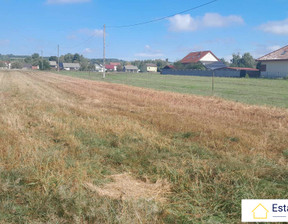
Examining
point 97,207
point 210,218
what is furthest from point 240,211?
point 97,207

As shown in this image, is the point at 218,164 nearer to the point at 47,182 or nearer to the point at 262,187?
the point at 262,187

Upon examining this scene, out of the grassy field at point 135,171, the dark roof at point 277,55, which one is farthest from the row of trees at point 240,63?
the grassy field at point 135,171

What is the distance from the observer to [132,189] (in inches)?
190

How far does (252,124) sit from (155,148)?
16.4 ft

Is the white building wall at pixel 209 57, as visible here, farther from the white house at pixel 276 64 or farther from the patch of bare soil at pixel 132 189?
the patch of bare soil at pixel 132 189

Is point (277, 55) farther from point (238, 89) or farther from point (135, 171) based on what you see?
point (135, 171)

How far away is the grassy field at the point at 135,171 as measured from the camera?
407 centimetres

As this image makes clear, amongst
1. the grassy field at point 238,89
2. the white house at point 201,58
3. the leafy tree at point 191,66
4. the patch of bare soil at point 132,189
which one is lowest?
the patch of bare soil at point 132,189

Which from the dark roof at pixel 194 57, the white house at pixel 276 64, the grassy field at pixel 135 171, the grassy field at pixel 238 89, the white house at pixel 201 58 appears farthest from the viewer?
the dark roof at pixel 194 57

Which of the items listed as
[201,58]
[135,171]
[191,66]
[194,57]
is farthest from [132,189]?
[194,57]

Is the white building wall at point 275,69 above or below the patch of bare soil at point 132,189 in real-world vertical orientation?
above

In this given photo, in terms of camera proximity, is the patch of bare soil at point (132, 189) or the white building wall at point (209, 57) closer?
the patch of bare soil at point (132, 189)

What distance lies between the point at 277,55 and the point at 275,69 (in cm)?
354

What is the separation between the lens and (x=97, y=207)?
13.5 ft
